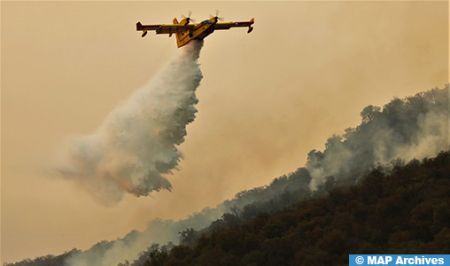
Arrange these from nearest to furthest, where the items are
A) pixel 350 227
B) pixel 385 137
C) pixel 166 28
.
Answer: pixel 166 28 → pixel 350 227 → pixel 385 137

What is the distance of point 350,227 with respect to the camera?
322ft

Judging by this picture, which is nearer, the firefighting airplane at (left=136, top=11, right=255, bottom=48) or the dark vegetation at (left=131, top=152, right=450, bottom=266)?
the firefighting airplane at (left=136, top=11, right=255, bottom=48)

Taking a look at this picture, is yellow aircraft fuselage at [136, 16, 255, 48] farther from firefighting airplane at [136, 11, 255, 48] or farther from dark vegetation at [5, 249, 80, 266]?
dark vegetation at [5, 249, 80, 266]

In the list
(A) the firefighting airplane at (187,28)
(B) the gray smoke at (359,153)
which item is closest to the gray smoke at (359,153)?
(B) the gray smoke at (359,153)

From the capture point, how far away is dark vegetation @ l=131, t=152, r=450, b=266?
89.2 m

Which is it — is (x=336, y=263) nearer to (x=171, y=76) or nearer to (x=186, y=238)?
(x=171, y=76)

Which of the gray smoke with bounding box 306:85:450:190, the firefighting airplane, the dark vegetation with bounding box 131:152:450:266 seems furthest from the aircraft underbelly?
the gray smoke with bounding box 306:85:450:190

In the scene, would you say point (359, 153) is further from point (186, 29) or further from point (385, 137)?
point (186, 29)

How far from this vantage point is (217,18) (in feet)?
219

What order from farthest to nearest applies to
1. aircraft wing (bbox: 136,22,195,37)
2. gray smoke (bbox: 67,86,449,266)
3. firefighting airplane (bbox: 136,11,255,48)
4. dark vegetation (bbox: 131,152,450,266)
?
gray smoke (bbox: 67,86,449,266), dark vegetation (bbox: 131,152,450,266), aircraft wing (bbox: 136,22,195,37), firefighting airplane (bbox: 136,11,255,48)

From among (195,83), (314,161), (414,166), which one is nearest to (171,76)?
(195,83)

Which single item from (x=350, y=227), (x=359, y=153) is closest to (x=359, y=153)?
(x=359, y=153)

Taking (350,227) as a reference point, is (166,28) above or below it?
above

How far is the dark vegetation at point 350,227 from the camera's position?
293 feet
